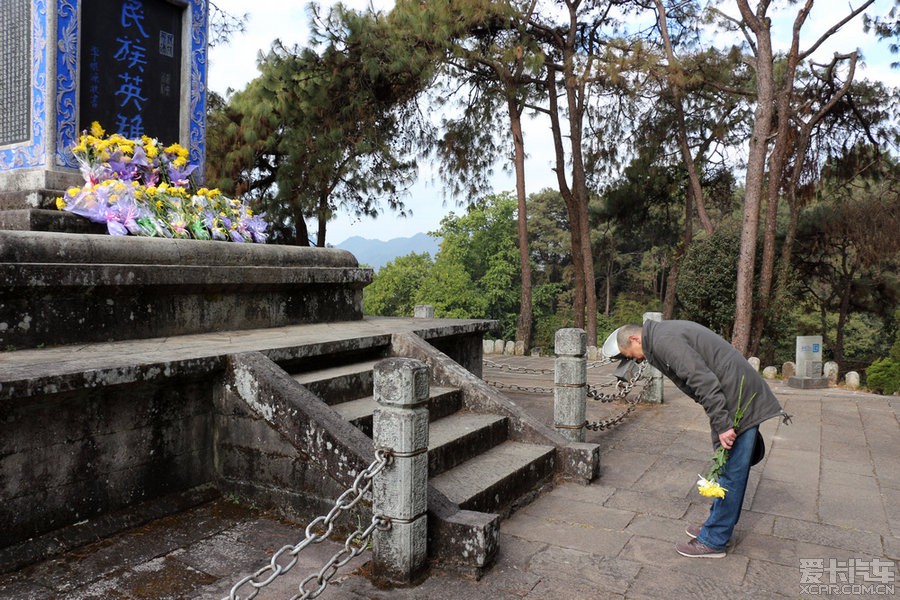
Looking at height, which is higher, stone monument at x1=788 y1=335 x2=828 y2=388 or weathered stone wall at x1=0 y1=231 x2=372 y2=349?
weathered stone wall at x1=0 y1=231 x2=372 y2=349

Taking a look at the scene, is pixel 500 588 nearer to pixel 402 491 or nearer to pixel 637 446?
pixel 402 491

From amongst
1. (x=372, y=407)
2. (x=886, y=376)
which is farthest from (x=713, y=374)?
(x=886, y=376)

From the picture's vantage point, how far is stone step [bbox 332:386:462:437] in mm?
4031

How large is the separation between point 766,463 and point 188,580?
4297 millimetres

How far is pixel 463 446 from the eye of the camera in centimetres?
420

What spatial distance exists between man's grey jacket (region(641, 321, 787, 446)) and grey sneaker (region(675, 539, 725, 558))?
527mm

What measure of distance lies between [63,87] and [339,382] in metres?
3.48

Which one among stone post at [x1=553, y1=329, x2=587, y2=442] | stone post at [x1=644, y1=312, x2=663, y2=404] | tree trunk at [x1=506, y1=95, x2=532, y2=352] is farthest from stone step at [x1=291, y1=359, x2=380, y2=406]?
tree trunk at [x1=506, y1=95, x2=532, y2=352]

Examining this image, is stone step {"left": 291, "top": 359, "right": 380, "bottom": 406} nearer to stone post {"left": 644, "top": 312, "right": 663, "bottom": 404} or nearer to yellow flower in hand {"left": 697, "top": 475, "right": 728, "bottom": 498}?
yellow flower in hand {"left": 697, "top": 475, "right": 728, "bottom": 498}

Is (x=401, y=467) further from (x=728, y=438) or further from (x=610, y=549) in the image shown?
(x=728, y=438)

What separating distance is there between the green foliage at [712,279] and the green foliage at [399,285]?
12.9m

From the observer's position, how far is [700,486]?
126 inches

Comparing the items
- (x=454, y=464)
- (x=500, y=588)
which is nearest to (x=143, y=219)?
(x=454, y=464)

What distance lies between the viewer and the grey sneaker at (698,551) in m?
3.28
